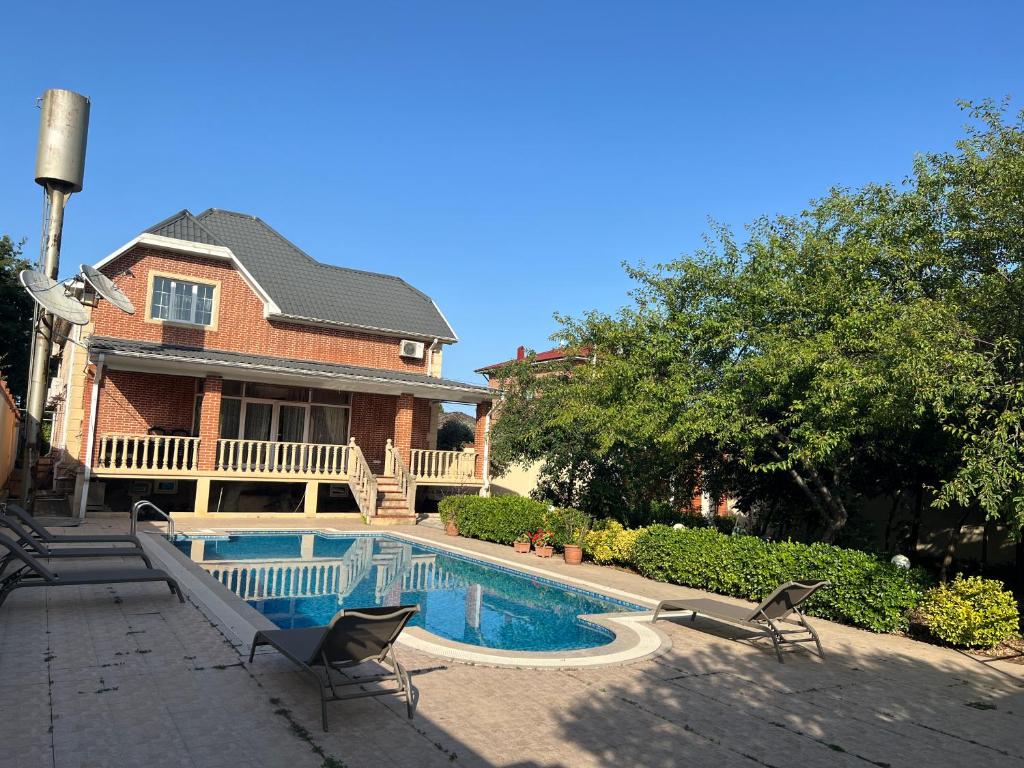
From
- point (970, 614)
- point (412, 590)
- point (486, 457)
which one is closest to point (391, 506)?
point (486, 457)

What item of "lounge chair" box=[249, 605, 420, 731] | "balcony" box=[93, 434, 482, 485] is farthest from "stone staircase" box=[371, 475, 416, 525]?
"lounge chair" box=[249, 605, 420, 731]

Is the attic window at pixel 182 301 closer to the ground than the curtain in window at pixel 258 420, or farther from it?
farther from it

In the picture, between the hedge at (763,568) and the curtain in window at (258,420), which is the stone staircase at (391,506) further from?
the hedge at (763,568)

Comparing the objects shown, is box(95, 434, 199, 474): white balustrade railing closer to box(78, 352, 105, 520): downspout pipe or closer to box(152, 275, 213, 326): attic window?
box(78, 352, 105, 520): downspout pipe

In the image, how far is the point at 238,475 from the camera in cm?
2098

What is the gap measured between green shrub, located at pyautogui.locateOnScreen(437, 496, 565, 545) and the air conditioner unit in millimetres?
7742

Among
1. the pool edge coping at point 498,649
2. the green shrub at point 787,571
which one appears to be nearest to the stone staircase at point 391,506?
the pool edge coping at point 498,649

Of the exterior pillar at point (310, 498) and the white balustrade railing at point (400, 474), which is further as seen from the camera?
the white balustrade railing at point (400, 474)

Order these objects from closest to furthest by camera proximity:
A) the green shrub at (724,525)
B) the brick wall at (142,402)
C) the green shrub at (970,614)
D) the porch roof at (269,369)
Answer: the green shrub at (970,614) → the porch roof at (269,369) → the green shrub at (724,525) → the brick wall at (142,402)

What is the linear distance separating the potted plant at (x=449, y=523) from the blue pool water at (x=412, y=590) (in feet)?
6.24

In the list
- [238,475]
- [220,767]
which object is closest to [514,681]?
[220,767]

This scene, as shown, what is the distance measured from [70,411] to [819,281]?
63.5ft

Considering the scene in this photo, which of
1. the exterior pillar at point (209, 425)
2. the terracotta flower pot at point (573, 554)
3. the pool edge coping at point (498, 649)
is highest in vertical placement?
the exterior pillar at point (209, 425)

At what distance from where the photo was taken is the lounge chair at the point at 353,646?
5.80 m
